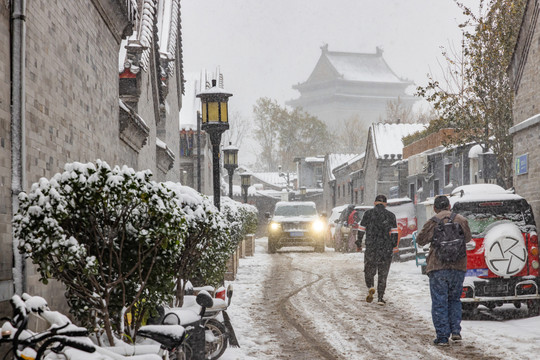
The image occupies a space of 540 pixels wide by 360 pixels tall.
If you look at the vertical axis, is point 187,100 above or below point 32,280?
above

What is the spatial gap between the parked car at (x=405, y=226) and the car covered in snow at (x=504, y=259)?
1077 cm

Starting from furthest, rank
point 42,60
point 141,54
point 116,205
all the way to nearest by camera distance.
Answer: point 141,54 < point 42,60 < point 116,205

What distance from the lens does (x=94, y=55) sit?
8.97 meters

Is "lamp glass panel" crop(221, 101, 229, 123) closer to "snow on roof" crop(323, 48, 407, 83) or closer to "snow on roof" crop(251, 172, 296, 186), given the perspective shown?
"snow on roof" crop(251, 172, 296, 186)

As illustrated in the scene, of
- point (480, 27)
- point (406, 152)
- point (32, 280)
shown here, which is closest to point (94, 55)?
point (32, 280)

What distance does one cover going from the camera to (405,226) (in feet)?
70.9

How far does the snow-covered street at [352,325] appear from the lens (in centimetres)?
798

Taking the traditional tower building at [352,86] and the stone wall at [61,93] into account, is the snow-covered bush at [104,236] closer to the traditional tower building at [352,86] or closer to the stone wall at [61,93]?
the stone wall at [61,93]

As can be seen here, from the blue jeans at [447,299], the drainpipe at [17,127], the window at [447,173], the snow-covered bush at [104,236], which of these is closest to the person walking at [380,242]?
the blue jeans at [447,299]

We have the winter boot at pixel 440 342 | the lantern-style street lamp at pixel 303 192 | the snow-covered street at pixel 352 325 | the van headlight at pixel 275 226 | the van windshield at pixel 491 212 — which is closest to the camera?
the snow-covered street at pixel 352 325

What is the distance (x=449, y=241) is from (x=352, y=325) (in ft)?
6.58

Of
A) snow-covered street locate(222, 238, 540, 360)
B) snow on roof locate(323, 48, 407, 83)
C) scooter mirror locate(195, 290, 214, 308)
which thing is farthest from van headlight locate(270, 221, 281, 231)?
snow on roof locate(323, 48, 407, 83)

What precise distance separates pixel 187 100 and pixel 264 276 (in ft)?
55.5

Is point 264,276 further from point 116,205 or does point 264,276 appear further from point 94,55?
point 116,205
